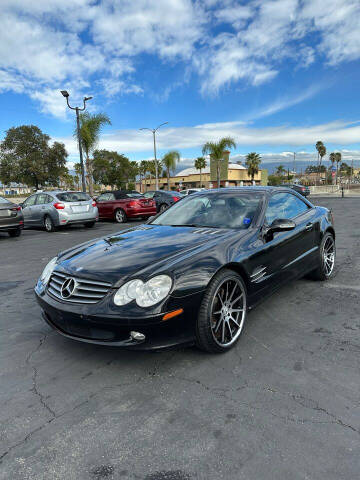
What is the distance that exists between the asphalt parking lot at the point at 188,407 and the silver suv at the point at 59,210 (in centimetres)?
872

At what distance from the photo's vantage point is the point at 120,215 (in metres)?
14.7

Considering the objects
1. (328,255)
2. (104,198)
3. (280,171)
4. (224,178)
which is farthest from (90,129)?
(280,171)

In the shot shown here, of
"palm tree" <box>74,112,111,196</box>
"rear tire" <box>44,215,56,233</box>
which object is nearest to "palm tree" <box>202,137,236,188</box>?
"palm tree" <box>74,112,111,196</box>

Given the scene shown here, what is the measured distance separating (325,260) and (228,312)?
244cm

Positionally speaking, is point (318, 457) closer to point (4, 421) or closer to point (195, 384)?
point (195, 384)

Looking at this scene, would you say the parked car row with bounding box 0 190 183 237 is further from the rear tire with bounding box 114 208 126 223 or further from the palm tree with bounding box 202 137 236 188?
the palm tree with bounding box 202 137 236 188

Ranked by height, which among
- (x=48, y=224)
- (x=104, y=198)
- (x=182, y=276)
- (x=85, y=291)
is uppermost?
(x=104, y=198)

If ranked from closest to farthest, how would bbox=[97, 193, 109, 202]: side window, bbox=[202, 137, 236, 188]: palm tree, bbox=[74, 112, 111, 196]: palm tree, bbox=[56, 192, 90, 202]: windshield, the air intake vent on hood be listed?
the air intake vent on hood, bbox=[56, 192, 90, 202]: windshield, bbox=[97, 193, 109, 202]: side window, bbox=[74, 112, 111, 196]: palm tree, bbox=[202, 137, 236, 188]: palm tree

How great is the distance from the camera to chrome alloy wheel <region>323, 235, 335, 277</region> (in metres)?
4.64

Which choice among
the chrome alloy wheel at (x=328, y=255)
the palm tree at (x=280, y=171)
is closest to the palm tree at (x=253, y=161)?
the palm tree at (x=280, y=171)

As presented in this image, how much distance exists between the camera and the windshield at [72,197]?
11.8 meters

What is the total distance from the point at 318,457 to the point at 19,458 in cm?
157

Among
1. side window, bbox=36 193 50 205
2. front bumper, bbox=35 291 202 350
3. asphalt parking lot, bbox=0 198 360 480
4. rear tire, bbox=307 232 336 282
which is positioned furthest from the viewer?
side window, bbox=36 193 50 205

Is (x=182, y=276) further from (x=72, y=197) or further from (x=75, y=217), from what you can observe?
(x=72, y=197)
